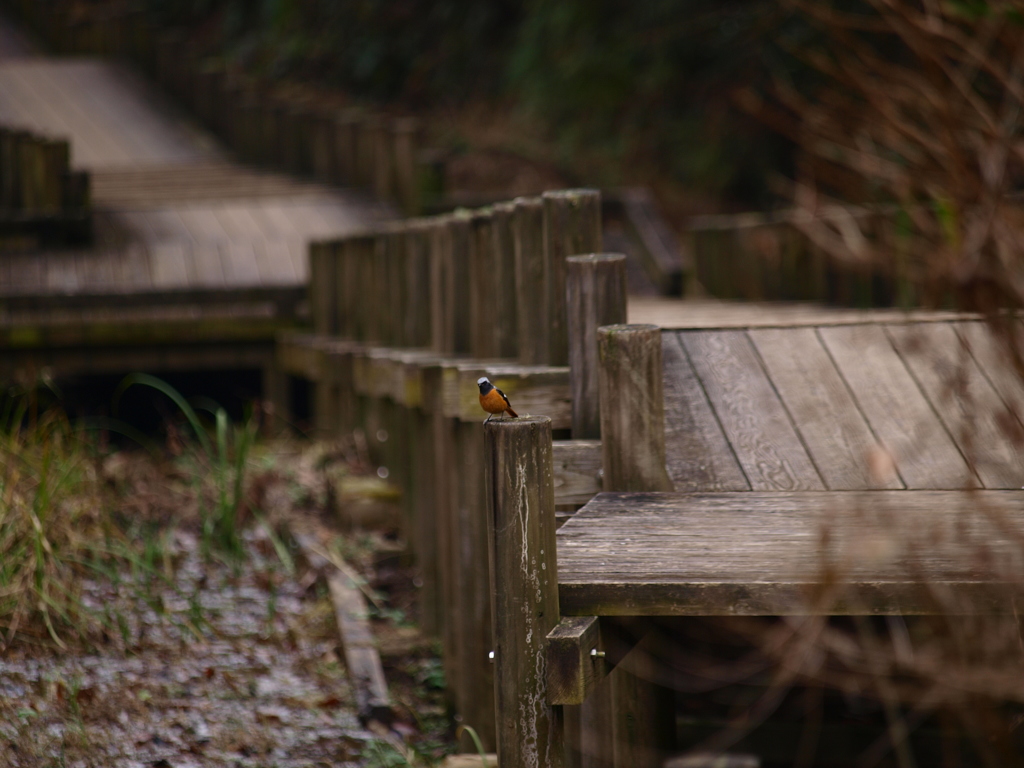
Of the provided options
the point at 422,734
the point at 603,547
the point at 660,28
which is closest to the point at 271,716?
the point at 422,734

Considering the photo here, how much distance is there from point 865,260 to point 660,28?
37.5ft

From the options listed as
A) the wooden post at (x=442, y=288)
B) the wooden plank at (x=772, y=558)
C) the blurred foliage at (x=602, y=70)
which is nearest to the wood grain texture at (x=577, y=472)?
the wooden plank at (x=772, y=558)

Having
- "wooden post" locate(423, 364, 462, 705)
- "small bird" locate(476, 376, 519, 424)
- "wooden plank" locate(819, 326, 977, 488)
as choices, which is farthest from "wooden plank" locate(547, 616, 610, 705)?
"wooden post" locate(423, 364, 462, 705)

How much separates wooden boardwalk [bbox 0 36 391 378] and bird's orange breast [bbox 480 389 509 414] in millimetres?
5498

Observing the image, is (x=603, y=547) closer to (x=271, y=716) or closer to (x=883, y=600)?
(x=883, y=600)

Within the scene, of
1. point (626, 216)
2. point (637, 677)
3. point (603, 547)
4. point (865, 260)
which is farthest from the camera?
point (626, 216)

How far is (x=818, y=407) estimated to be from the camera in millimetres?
3770

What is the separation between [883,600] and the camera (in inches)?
103

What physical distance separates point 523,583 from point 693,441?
115 centimetres

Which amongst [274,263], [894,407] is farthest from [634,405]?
[274,263]

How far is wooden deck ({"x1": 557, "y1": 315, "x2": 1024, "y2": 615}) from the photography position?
264cm

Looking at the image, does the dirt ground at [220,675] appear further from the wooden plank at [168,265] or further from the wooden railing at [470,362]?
the wooden plank at [168,265]

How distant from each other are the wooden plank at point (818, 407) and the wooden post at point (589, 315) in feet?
2.04

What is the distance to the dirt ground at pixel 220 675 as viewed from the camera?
398cm
